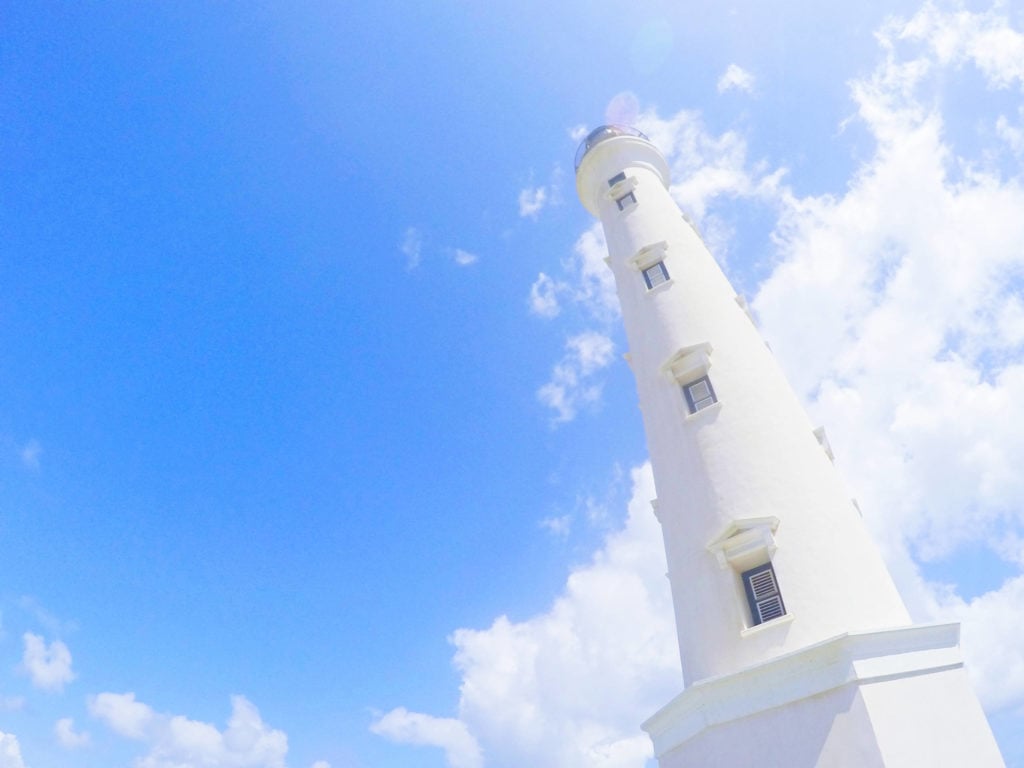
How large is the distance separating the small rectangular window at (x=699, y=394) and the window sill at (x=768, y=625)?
532 centimetres

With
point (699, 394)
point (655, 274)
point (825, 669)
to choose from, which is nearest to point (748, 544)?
point (825, 669)

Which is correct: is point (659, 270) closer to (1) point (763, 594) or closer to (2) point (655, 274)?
(2) point (655, 274)

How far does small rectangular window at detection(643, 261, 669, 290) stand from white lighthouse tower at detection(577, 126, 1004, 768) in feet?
0.16

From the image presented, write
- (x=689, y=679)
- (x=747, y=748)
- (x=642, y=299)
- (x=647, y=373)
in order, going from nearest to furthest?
(x=747, y=748) < (x=689, y=679) < (x=647, y=373) < (x=642, y=299)

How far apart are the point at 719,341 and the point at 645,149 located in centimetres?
1145

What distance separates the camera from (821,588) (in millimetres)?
11969

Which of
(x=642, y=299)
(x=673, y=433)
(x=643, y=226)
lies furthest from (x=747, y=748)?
(x=643, y=226)

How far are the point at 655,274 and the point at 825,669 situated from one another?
1195 centimetres

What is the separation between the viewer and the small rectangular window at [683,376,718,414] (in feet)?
51.1

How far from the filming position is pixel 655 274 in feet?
62.6

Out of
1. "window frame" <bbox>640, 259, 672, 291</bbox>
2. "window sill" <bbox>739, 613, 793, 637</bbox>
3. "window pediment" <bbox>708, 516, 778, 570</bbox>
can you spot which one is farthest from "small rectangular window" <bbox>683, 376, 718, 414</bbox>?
"window sill" <bbox>739, 613, 793, 637</bbox>

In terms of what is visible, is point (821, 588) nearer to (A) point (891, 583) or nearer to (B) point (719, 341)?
(A) point (891, 583)

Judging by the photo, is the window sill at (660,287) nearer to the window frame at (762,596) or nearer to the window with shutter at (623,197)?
the window with shutter at (623,197)

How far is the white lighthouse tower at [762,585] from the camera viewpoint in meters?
10.3
